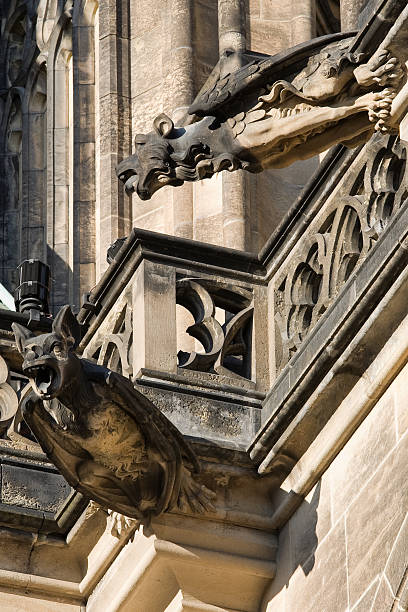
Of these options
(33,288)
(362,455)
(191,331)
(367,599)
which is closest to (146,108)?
(33,288)

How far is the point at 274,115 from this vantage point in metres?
9.66

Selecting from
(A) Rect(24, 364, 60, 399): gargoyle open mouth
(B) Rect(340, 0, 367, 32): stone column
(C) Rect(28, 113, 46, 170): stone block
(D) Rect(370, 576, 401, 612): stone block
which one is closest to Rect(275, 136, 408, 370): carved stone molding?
(A) Rect(24, 364, 60, 399): gargoyle open mouth

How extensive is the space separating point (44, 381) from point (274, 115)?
131cm

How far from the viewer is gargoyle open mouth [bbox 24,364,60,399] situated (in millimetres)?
9203

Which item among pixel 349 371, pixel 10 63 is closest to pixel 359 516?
pixel 349 371

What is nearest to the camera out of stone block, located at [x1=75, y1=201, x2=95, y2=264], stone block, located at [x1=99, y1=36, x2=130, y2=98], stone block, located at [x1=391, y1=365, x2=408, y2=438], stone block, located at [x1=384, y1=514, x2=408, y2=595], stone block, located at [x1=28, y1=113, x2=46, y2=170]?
stone block, located at [x1=384, y1=514, x2=408, y2=595]

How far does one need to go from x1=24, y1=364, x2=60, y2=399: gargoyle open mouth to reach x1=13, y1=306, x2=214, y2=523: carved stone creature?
0.02 m

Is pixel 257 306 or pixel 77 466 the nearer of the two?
pixel 77 466

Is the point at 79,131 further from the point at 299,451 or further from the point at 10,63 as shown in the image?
the point at 299,451

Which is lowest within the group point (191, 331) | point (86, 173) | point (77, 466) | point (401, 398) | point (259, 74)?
point (77, 466)

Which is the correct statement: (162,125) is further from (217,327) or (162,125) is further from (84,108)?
(84,108)

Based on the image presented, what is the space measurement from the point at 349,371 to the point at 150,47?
5.44 m

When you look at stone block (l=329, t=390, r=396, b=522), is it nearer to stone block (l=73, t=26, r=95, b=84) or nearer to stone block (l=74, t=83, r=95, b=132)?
stone block (l=74, t=83, r=95, b=132)

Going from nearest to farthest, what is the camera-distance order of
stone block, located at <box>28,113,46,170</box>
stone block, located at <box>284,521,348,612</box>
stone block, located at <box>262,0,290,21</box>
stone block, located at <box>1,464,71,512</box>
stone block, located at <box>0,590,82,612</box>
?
1. stone block, located at <box>284,521,348,612</box>
2. stone block, located at <box>0,590,82,612</box>
3. stone block, located at <box>1,464,71,512</box>
4. stone block, located at <box>262,0,290,21</box>
5. stone block, located at <box>28,113,46,170</box>
